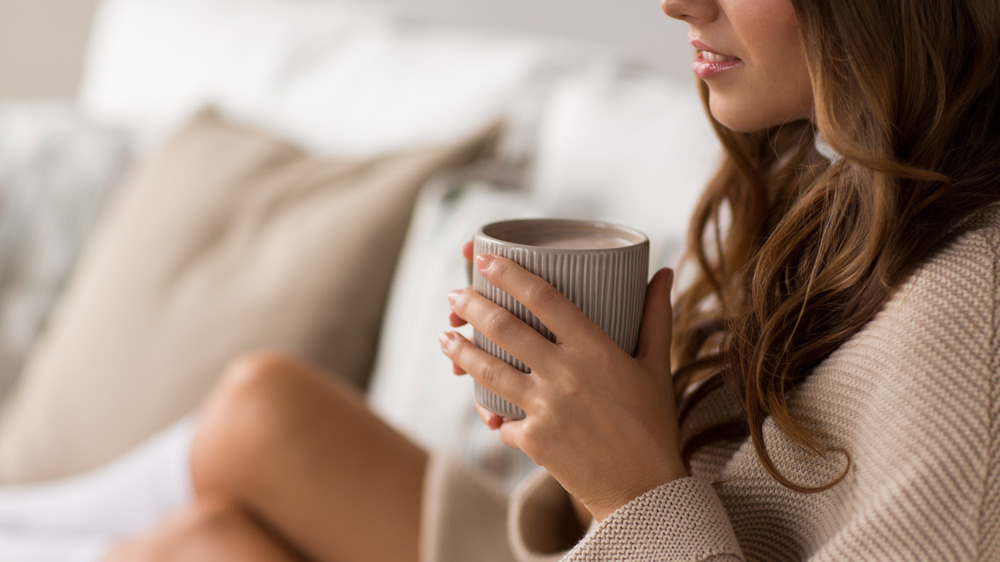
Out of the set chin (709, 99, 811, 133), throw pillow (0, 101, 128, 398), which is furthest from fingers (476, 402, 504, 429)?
throw pillow (0, 101, 128, 398)

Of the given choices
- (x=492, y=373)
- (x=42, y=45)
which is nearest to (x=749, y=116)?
(x=492, y=373)

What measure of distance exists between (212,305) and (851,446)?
95 cm

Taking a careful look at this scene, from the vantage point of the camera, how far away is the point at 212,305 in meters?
1.31

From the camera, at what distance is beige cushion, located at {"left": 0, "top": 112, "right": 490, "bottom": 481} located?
1263 mm

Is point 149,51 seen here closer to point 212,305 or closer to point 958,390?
point 212,305

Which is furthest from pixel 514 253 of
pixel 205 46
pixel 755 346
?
pixel 205 46

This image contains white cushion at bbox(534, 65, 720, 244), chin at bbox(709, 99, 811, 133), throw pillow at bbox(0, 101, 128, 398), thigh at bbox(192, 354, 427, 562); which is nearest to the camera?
chin at bbox(709, 99, 811, 133)

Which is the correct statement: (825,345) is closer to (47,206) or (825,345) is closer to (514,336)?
(514,336)

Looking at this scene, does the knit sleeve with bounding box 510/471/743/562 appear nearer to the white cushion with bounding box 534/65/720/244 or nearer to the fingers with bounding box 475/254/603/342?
the fingers with bounding box 475/254/603/342

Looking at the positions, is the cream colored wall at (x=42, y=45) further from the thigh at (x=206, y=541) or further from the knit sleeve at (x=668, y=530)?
the knit sleeve at (x=668, y=530)

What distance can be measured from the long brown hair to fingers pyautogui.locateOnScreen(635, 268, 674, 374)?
0.19 feet

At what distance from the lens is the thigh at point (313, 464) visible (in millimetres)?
941

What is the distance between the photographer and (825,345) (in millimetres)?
638

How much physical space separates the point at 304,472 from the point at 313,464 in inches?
0.5
